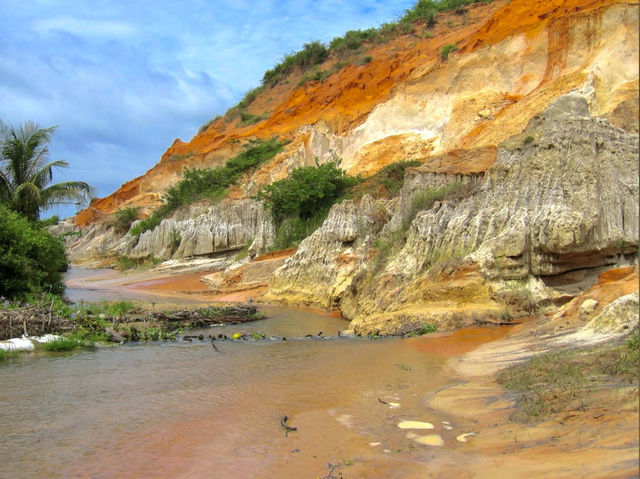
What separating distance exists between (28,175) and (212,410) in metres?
14.4

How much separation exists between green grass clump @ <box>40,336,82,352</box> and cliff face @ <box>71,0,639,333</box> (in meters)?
6.02

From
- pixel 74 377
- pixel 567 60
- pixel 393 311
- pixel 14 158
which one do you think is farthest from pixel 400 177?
pixel 74 377

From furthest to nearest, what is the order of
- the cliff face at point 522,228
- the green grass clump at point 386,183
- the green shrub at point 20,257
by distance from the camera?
the green grass clump at point 386,183, the green shrub at point 20,257, the cliff face at point 522,228

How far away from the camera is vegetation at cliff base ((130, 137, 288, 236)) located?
43.3 m

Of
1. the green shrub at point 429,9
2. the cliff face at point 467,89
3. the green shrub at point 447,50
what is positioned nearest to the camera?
the cliff face at point 467,89

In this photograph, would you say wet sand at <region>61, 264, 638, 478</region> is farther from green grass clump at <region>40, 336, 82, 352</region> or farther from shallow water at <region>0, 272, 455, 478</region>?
green grass clump at <region>40, 336, 82, 352</region>

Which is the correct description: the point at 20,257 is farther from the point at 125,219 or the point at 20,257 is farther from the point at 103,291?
the point at 125,219

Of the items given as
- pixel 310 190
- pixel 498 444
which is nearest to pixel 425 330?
pixel 498 444

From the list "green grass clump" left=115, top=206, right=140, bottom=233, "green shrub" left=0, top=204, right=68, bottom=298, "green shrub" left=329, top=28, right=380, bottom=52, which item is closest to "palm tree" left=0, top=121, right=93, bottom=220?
"green shrub" left=0, top=204, right=68, bottom=298

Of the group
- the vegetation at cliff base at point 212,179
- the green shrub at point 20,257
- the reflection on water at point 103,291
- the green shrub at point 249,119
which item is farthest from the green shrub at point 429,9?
the green shrub at point 20,257

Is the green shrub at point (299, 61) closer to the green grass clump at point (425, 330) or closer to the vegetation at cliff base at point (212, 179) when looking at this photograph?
the vegetation at cliff base at point (212, 179)

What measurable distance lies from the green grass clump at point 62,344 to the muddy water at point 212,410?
1.45 feet

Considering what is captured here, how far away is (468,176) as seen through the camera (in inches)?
690

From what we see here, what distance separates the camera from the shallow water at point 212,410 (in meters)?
4.90
